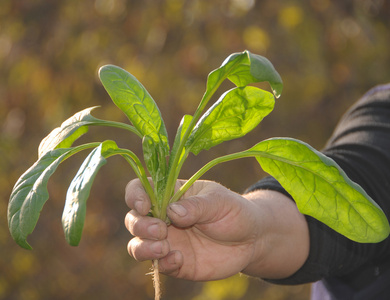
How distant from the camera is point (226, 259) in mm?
1137

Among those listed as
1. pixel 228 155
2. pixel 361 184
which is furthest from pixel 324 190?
pixel 361 184

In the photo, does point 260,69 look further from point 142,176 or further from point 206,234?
point 206,234

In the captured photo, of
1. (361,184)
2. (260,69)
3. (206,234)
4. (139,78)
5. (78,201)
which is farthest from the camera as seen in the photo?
(139,78)

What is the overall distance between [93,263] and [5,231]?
0.63 m

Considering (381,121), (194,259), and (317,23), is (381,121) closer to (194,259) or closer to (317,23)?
(194,259)

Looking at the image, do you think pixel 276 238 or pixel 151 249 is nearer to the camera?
pixel 151 249

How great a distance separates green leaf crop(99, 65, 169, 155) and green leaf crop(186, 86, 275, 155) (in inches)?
3.0

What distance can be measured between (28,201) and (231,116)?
1.33 feet

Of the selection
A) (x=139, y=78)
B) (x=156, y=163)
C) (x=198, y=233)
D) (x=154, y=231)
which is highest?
(x=156, y=163)

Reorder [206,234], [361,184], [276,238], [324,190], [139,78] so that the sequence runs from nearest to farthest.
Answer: [324,190], [206,234], [276,238], [361,184], [139,78]

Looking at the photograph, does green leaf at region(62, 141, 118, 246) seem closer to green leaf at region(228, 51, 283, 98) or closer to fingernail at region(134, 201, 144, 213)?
fingernail at region(134, 201, 144, 213)

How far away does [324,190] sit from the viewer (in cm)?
92

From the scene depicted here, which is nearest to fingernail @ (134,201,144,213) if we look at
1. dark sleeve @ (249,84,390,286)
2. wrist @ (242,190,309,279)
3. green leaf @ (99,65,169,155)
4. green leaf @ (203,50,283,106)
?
green leaf @ (99,65,169,155)

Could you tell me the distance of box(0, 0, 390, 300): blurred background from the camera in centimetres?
280
